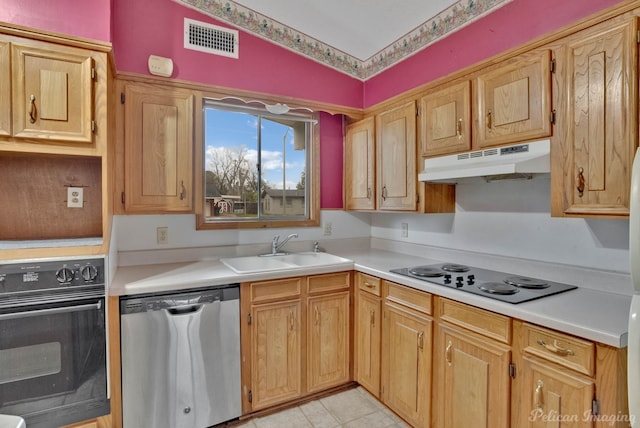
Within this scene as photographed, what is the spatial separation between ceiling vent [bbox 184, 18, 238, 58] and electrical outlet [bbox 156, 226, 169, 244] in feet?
4.30

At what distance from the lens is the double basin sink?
2.37 m

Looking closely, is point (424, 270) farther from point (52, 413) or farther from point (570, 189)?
point (52, 413)

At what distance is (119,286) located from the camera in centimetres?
171

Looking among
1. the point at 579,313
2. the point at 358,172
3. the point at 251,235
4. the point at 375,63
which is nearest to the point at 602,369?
the point at 579,313

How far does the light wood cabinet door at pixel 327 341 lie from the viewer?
7.37 ft

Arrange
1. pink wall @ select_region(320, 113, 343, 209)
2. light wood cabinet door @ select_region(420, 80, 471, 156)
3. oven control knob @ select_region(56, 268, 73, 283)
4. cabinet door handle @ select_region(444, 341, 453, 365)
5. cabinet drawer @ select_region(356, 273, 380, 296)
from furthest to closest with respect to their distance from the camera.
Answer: pink wall @ select_region(320, 113, 343, 209)
cabinet drawer @ select_region(356, 273, 380, 296)
light wood cabinet door @ select_region(420, 80, 471, 156)
cabinet door handle @ select_region(444, 341, 453, 365)
oven control knob @ select_region(56, 268, 73, 283)

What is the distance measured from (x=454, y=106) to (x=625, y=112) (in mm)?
828

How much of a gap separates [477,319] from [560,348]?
348 mm

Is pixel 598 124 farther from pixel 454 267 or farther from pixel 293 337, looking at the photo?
pixel 293 337

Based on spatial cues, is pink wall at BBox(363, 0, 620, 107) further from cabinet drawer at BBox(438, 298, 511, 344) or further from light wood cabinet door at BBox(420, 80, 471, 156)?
cabinet drawer at BBox(438, 298, 511, 344)

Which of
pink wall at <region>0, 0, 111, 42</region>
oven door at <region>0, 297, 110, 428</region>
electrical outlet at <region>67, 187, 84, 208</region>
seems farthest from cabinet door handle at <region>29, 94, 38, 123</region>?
oven door at <region>0, 297, 110, 428</region>

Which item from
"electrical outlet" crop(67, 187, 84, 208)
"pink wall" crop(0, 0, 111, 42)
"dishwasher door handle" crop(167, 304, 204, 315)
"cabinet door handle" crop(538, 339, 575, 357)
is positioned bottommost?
"dishwasher door handle" crop(167, 304, 204, 315)

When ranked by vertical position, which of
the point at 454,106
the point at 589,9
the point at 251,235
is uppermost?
the point at 589,9

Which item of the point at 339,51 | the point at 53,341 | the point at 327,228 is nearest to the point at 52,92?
the point at 53,341
